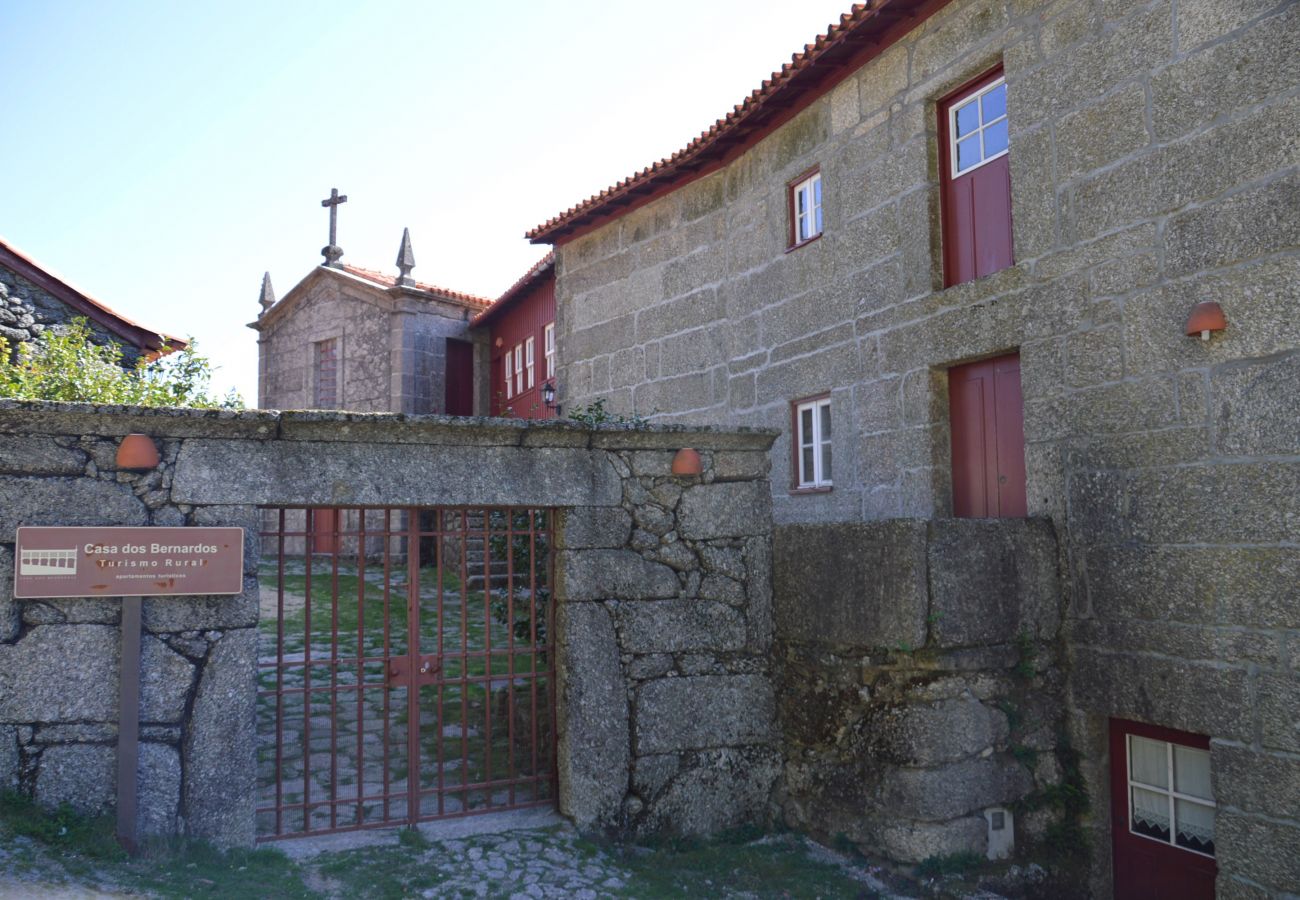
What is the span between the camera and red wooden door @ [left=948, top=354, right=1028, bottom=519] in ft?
20.4

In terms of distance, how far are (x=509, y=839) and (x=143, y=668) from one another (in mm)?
1892

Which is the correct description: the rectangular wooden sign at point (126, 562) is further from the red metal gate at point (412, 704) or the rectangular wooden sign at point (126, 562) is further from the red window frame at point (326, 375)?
the red window frame at point (326, 375)

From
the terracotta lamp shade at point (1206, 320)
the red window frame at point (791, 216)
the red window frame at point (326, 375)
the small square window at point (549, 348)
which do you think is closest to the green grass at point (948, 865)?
the terracotta lamp shade at point (1206, 320)

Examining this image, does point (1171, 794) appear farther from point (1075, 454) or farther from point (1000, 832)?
point (1075, 454)

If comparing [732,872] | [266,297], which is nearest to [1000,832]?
[732,872]

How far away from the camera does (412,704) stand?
4.91 meters

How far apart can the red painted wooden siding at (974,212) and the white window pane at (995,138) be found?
77 millimetres

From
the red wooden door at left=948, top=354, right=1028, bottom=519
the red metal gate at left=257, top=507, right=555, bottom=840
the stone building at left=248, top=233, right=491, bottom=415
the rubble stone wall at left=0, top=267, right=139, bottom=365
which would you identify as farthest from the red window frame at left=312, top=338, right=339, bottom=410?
the red wooden door at left=948, top=354, right=1028, bottom=519

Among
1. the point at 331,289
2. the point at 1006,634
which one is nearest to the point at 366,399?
the point at 331,289

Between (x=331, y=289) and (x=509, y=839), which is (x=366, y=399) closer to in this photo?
(x=331, y=289)

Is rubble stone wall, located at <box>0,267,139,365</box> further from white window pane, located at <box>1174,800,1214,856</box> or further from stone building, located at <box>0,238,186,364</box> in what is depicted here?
white window pane, located at <box>1174,800,1214,856</box>

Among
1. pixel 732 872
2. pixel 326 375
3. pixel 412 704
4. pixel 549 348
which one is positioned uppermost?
pixel 326 375

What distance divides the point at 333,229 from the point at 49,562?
51.4 feet

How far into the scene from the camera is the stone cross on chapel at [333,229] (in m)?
18.6
